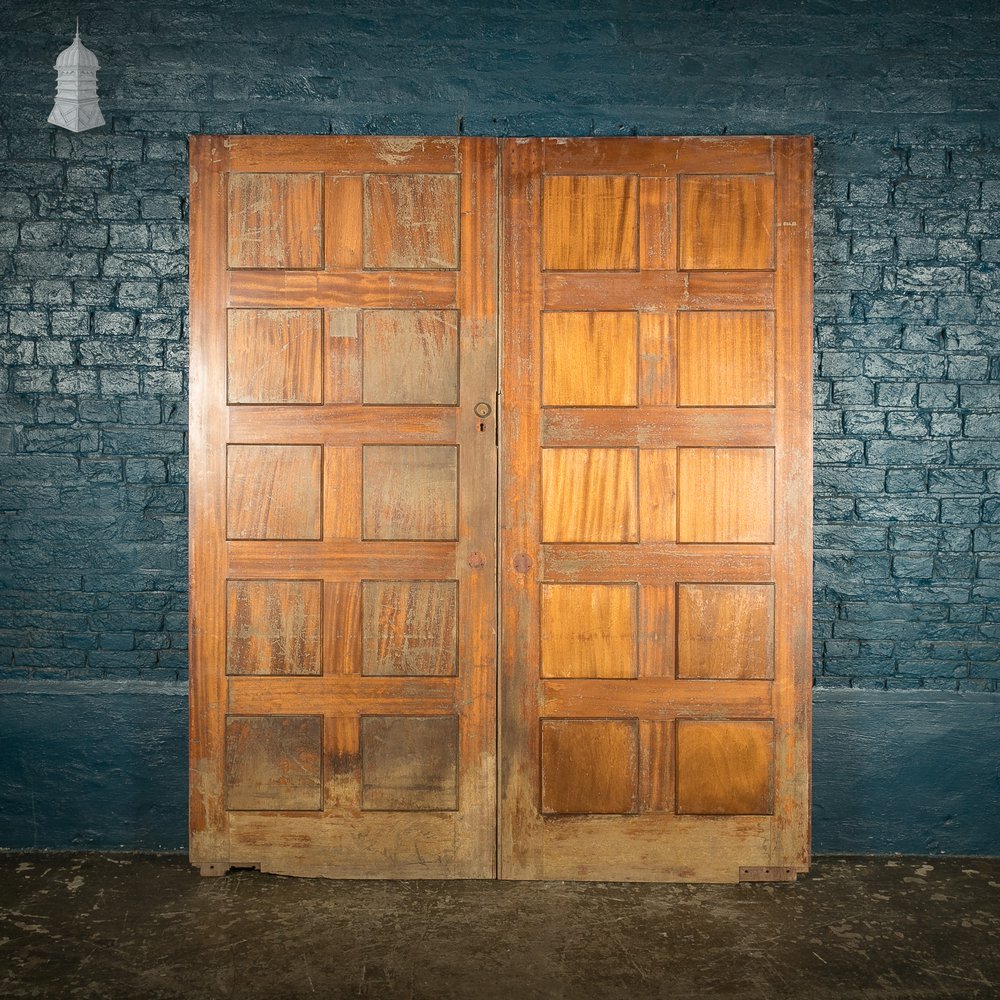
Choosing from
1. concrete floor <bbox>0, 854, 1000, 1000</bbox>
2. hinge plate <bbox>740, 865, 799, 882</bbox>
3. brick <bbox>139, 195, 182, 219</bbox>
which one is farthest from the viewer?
brick <bbox>139, 195, 182, 219</bbox>

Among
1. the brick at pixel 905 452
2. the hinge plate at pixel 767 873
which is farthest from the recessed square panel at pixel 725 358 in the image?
the hinge plate at pixel 767 873

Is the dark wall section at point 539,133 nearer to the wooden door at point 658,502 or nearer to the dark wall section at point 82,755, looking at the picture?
the dark wall section at point 82,755

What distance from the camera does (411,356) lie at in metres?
3.14

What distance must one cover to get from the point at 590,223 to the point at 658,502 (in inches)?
40.4

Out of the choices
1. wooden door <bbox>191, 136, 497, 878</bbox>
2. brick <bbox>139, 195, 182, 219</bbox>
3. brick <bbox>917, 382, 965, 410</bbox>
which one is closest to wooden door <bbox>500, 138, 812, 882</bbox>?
wooden door <bbox>191, 136, 497, 878</bbox>

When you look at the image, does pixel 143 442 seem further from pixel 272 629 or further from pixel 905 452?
pixel 905 452

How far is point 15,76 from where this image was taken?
127 inches

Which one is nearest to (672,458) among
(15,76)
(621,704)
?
(621,704)

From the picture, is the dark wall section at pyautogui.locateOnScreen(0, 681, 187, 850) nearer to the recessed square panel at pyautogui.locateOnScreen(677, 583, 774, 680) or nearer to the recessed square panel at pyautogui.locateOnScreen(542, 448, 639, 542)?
the recessed square panel at pyautogui.locateOnScreen(542, 448, 639, 542)

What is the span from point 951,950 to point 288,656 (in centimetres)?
233

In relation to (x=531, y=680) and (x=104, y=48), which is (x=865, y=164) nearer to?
(x=531, y=680)

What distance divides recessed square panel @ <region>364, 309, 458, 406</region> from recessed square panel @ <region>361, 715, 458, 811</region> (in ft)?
3.80

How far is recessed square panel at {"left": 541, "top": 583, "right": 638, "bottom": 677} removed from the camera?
3.15 metres

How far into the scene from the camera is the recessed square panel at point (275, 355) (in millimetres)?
3139
